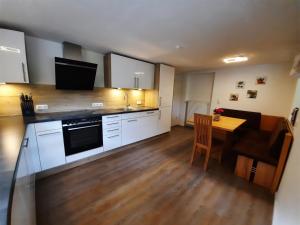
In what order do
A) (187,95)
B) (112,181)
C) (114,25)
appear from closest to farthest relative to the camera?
(114,25) < (112,181) < (187,95)

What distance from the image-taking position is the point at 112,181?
204cm

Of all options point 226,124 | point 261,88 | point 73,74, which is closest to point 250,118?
point 261,88

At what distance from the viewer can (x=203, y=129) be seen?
238cm

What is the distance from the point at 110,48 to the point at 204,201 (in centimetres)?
298

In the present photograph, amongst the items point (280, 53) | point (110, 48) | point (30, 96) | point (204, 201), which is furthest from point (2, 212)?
point (280, 53)

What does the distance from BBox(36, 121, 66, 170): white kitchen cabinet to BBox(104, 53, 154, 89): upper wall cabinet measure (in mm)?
1415

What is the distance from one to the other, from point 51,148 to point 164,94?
2934mm

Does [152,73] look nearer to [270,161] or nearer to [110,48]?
[110,48]

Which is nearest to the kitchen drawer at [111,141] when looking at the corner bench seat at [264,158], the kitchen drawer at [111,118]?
the kitchen drawer at [111,118]

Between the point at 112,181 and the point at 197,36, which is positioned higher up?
the point at 197,36

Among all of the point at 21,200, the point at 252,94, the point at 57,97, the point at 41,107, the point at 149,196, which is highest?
the point at 252,94

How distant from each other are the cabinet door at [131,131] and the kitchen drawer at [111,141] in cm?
13

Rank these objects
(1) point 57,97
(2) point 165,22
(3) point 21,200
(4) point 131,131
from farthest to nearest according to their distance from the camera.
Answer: (4) point 131,131
(1) point 57,97
(2) point 165,22
(3) point 21,200

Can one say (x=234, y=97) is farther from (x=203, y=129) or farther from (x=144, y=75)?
(x=144, y=75)
